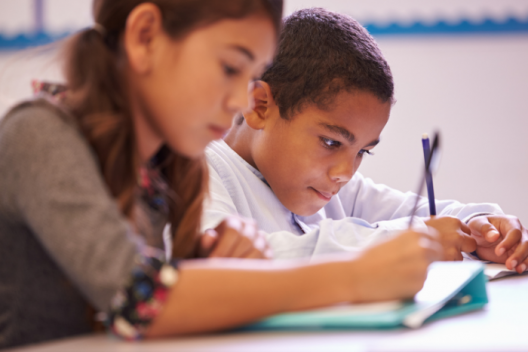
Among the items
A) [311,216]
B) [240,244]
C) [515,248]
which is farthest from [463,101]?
[240,244]

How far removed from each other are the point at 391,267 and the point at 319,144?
569 mm

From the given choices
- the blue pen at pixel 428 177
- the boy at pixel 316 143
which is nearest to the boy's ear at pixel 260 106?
the boy at pixel 316 143

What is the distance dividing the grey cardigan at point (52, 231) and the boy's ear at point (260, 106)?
0.64 metres

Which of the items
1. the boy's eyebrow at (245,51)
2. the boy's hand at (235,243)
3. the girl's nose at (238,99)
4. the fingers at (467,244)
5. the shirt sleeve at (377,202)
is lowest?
the shirt sleeve at (377,202)

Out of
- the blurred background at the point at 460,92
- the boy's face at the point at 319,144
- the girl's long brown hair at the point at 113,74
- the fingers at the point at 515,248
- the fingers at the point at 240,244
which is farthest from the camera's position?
the blurred background at the point at 460,92

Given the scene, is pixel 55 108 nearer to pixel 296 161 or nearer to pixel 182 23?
pixel 182 23

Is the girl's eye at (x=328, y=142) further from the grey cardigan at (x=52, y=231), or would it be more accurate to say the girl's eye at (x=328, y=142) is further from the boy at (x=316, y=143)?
the grey cardigan at (x=52, y=231)

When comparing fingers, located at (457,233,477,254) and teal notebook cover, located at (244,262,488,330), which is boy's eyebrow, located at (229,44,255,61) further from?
fingers, located at (457,233,477,254)

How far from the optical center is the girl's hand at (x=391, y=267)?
0.47 meters

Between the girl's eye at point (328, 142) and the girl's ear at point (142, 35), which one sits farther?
the girl's eye at point (328, 142)

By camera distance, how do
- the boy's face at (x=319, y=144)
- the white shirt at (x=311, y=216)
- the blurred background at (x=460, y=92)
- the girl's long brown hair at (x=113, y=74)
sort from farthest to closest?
the blurred background at (x=460, y=92) < the boy's face at (x=319, y=144) < the white shirt at (x=311, y=216) < the girl's long brown hair at (x=113, y=74)

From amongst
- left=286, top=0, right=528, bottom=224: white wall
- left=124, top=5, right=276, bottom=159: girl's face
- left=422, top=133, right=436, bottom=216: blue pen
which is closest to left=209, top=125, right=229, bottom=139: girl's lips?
left=124, top=5, right=276, bottom=159: girl's face

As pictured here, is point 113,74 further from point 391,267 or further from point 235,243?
point 391,267

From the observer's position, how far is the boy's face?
1009 millimetres
